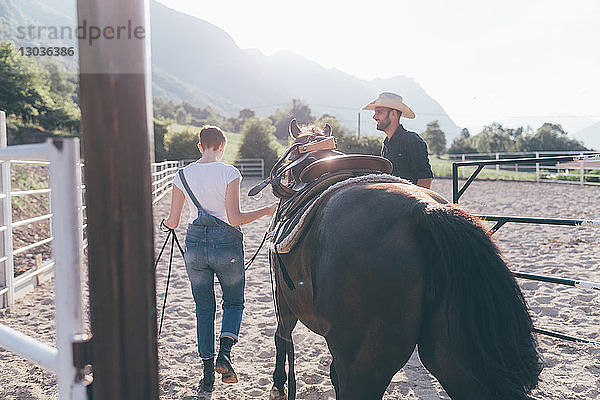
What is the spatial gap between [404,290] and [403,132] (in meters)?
2.04

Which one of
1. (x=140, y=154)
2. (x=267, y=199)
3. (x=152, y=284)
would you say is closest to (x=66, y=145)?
(x=140, y=154)

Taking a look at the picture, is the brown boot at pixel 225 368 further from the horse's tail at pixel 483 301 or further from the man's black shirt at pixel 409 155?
the man's black shirt at pixel 409 155

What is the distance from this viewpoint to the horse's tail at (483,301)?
66.9 inches

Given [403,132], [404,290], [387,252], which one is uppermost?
[403,132]

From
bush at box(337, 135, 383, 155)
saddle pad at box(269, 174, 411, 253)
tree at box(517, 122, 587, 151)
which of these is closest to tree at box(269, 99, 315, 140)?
tree at box(517, 122, 587, 151)

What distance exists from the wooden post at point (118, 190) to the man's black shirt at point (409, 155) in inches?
110

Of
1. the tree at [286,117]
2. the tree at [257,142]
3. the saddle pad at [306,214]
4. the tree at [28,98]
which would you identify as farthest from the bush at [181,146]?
the tree at [286,117]

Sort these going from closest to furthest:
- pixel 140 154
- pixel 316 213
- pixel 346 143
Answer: pixel 140 154, pixel 316 213, pixel 346 143

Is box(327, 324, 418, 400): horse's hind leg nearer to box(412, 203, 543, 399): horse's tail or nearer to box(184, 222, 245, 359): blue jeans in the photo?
box(412, 203, 543, 399): horse's tail

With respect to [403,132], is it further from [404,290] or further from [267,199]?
[267,199]

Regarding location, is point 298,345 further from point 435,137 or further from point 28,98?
point 435,137

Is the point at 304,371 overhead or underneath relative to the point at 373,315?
underneath

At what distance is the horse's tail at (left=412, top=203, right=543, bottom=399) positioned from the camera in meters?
1.70

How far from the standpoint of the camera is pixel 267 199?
47.5 feet
